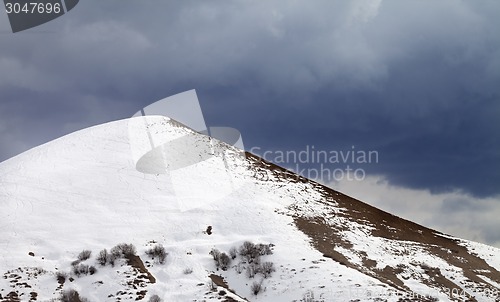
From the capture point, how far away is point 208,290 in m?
42.2

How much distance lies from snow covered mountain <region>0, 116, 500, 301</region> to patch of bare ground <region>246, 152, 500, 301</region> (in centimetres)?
21

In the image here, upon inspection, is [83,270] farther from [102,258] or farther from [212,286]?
[212,286]

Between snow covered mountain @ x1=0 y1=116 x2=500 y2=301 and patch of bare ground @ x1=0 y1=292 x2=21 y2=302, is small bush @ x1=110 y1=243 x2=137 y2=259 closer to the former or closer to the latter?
snow covered mountain @ x1=0 y1=116 x2=500 y2=301

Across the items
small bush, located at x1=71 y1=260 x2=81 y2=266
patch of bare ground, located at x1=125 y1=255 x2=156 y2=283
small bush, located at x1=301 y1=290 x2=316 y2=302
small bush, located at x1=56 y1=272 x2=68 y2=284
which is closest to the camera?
small bush, located at x1=301 y1=290 x2=316 y2=302

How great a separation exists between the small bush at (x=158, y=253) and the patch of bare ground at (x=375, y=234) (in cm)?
1515

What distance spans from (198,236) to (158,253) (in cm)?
631

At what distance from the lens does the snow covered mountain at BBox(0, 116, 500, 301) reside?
42.8 metres

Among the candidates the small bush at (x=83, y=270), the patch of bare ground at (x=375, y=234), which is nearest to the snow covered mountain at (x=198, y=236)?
the small bush at (x=83, y=270)

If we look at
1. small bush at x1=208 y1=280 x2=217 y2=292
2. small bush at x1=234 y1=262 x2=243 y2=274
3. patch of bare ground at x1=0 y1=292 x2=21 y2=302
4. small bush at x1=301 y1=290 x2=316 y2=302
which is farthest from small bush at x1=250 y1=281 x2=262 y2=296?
patch of bare ground at x1=0 y1=292 x2=21 y2=302

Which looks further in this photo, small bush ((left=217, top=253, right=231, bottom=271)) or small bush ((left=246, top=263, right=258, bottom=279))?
small bush ((left=217, top=253, right=231, bottom=271))

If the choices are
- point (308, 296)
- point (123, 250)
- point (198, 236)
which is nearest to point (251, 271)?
point (308, 296)

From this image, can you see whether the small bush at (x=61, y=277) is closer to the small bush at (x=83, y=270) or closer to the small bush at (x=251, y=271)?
the small bush at (x=83, y=270)

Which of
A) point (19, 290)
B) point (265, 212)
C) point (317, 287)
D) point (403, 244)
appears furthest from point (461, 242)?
point (19, 290)

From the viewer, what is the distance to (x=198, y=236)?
53.5m
